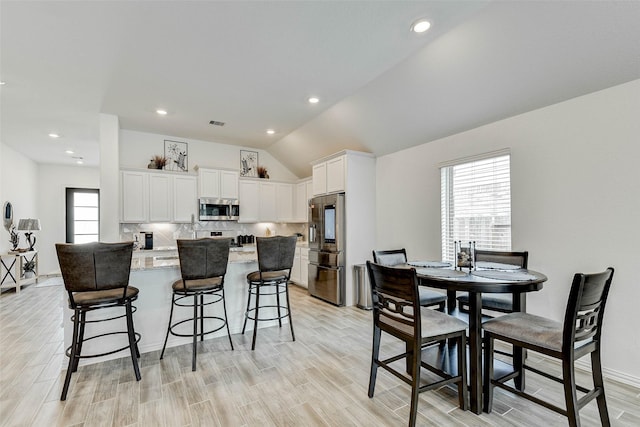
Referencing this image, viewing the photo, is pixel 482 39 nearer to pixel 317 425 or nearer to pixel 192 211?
pixel 317 425

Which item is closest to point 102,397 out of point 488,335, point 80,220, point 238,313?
point 238,313

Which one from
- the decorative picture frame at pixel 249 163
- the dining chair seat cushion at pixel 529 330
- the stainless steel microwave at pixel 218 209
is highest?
the decorative picture frame at pixel 249 163

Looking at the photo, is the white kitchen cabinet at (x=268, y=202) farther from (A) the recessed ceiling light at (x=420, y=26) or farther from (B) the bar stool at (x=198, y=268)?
(A) the recessed ceiling light at (x=420, y=26)

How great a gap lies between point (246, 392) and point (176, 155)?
484 centimetres

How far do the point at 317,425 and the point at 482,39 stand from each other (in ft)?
11.0

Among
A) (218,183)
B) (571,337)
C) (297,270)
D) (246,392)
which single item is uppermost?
(218,183)

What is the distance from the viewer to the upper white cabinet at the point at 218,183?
5.67 meters

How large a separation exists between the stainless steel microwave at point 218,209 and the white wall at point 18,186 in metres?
4.03

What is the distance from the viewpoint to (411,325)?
1.96 m

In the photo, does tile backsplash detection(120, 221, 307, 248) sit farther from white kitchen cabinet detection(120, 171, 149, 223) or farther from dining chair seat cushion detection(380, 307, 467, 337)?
dining chair seat cushion detection(380, 307, 467, 337)

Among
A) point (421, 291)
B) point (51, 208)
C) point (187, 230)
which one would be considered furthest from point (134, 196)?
point (421, 291)

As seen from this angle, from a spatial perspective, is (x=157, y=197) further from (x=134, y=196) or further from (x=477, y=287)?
(x=477, y=287)

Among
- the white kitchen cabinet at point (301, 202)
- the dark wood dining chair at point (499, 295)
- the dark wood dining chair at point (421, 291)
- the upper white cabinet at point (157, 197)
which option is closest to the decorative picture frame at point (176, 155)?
the upper white cabinet at point (157, 197)

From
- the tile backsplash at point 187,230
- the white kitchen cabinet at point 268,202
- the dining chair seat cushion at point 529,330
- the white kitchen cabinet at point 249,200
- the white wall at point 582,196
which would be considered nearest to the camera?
the dining chair seat cushion at point 529,330
